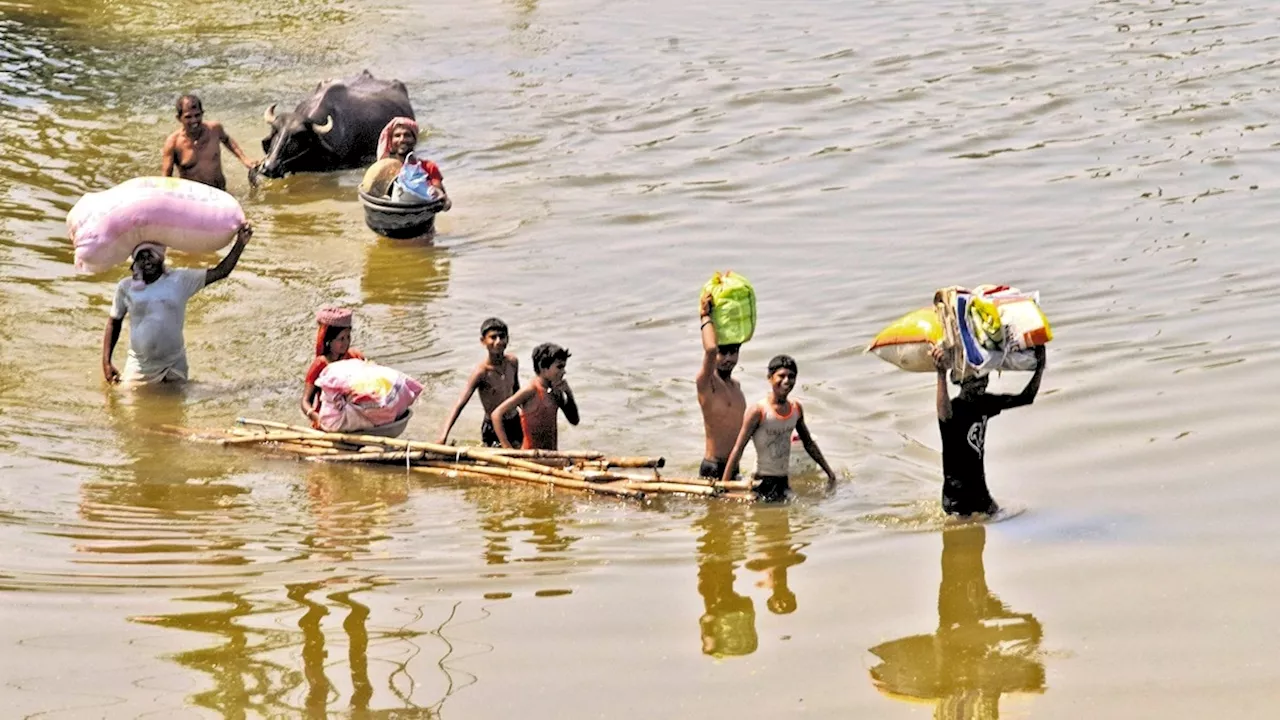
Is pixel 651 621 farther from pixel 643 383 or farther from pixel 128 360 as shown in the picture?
pixel 128 360

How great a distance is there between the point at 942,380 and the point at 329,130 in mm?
9189

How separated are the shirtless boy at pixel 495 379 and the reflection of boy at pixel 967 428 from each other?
2231 millimetres

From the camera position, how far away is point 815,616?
702 cm

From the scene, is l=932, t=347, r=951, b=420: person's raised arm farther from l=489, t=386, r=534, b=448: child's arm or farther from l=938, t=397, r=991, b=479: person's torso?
l=489, t=386, r=534, b=448: child's arm

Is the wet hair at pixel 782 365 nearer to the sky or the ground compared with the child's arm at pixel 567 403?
nearer to the sky

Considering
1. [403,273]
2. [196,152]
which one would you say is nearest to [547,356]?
[403,273]

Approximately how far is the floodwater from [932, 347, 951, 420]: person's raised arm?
0.59 meters

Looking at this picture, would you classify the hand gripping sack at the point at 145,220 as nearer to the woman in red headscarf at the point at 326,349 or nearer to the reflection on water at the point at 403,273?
the woman in red headscarf at the point at 326,349

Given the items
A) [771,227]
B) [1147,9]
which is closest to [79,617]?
[771,227]

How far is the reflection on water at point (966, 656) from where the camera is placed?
20.6 ft

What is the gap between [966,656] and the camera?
21.9 feet

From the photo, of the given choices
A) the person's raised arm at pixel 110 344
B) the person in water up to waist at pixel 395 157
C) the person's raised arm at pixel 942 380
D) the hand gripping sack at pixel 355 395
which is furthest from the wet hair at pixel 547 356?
the person in water up to waist at pixel 395 157

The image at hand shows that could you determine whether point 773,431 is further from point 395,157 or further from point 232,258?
point 395,157

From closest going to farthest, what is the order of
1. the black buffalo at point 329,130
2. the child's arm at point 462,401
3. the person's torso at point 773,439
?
the person's torso at point 773,439
the child's arm at point 462,401
the black buffalo at point 329,130
